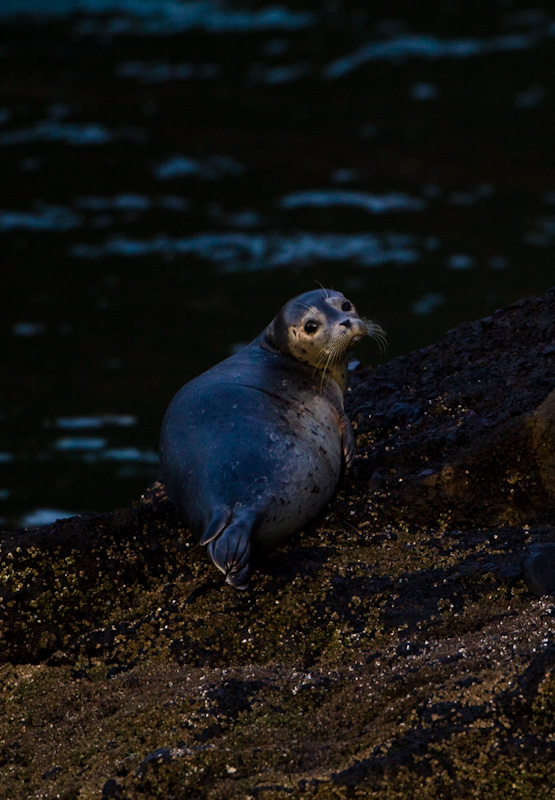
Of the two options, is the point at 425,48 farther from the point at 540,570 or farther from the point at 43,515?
the point at 540,570

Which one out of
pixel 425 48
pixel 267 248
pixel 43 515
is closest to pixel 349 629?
pixel 43 515

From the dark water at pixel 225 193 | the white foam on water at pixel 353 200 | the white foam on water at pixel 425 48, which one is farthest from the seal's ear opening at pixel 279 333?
the white foam on water at pixel 425 48

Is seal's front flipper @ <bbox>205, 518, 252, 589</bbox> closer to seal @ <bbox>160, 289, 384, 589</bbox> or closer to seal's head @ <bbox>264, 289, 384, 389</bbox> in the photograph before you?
seal @ <bbox>160, 289, 384, 589</bbox>

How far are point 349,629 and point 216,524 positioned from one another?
0.74 m

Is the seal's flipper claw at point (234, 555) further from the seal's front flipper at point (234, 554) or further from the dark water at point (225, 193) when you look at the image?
the dark water at point (225, 193)

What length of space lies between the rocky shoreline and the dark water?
367 centimetres

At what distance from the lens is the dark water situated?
10875mm

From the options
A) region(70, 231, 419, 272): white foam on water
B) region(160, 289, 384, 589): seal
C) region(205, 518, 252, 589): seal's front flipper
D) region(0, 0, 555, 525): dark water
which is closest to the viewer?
region(205, 518, 252, 589): seal's front flipper

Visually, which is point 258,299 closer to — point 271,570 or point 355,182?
point 355,182

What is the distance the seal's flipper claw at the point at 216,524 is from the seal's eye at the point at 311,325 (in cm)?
102

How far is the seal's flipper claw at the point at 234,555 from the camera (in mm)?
4469

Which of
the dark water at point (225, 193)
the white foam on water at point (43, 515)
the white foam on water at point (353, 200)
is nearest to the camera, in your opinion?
the white foam on water at point (43, 515)

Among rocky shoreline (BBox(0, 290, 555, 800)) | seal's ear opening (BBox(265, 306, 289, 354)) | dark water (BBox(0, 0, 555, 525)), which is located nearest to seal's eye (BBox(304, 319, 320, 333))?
seal's ear opening (BBox(265, 306, 289, 354))

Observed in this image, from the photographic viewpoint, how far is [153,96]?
17.2 m
